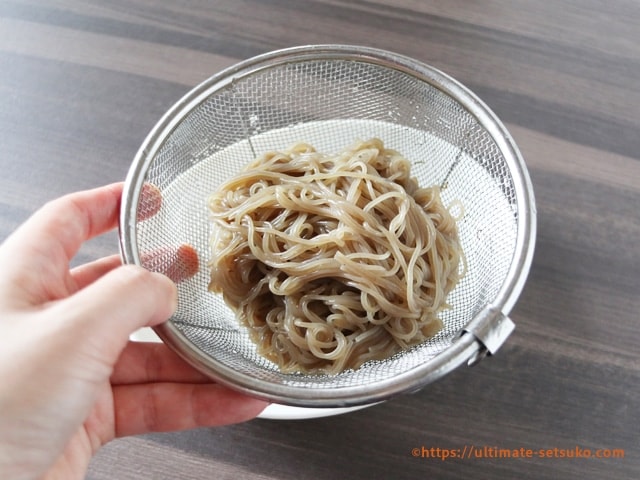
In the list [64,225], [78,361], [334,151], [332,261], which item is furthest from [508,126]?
[78,361]

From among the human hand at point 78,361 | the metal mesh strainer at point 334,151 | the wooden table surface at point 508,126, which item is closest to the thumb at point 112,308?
the human hand at point 78,361

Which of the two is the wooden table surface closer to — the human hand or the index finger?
the human hand

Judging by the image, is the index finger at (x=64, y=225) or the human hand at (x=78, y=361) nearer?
the human hand at (x=78, y=361)

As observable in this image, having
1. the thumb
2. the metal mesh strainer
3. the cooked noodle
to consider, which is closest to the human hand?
the thumb

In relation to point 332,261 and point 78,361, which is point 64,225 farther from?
point 332,261

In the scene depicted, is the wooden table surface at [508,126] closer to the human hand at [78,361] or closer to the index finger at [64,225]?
the human hand at [78,361]

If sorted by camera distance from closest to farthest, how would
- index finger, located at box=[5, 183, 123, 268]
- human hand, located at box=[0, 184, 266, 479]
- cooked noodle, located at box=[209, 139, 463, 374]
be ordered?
human hand, located at box=[0, 184, 266, 479] < index finger, located at box=[5, 183, 123, 268] < cooked noodle, located at box=[209, 139, 463, 374]

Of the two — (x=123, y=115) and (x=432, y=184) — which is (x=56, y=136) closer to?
(x=123, y=115)
